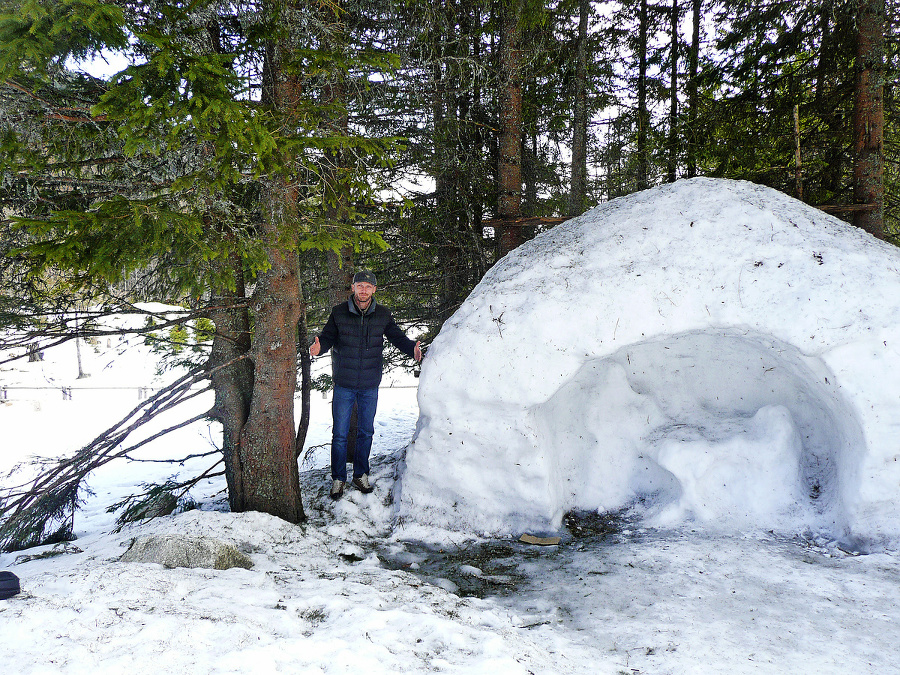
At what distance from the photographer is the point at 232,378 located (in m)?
5.03

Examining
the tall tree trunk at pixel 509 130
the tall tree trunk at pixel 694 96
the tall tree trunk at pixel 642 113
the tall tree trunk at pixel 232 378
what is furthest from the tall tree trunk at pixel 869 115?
the tall tree trunk at pixel 232 378

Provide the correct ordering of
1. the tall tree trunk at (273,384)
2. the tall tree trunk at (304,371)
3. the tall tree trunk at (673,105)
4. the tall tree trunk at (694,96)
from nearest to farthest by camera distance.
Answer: the tall tree trunk at (273,384) → the tall tree trunk at (304,371) → the tall tree trunk at (694,96) → the tall tree trunk at (673,105)

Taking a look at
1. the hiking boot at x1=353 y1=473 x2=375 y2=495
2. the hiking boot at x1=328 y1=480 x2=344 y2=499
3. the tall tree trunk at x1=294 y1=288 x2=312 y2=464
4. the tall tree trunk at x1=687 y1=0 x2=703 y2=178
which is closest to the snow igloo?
the hiking boot at x1=353 y1=473 x2=375 y2=495

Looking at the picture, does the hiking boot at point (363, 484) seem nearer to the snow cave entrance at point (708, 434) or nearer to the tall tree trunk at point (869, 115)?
the snow cave entrance at point (708, 434)

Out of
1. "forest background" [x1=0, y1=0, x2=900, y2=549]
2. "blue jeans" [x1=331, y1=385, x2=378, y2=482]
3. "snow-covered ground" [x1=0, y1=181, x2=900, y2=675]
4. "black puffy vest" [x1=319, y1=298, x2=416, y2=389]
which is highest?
"forest background" [x1=0, y1=0, x2=900, y2=549]

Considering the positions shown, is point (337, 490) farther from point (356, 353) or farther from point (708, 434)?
point (708, 434)

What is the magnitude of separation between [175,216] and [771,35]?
9.05 metres

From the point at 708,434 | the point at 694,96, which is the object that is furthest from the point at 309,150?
the point at 694,96

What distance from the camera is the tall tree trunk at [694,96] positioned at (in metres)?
8.43

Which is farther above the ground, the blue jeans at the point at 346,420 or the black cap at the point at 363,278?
the black cap at the point at 363,278

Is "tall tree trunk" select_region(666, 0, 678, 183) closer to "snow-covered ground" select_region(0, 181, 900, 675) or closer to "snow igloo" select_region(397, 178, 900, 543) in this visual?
"snow igloo" select_region(397, 178, 900, 543)

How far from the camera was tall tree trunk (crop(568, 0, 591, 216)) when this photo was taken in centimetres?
892

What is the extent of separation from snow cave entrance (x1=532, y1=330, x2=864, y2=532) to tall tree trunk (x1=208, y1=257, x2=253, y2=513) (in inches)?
114

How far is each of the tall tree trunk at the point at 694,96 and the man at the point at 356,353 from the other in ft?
20.8
